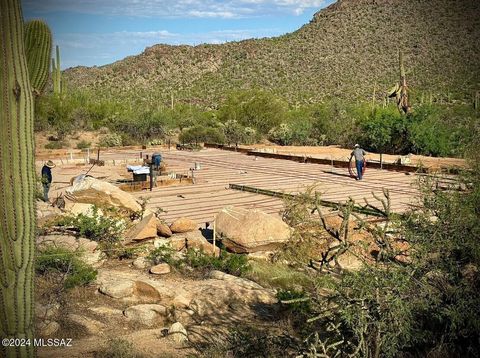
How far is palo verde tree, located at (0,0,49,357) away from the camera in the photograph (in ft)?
10.9

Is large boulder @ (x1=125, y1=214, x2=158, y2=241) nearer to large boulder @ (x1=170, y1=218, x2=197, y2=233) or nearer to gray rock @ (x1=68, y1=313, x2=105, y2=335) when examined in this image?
large boulder @ (x1=170, y1=218, x2=197, y2=233)

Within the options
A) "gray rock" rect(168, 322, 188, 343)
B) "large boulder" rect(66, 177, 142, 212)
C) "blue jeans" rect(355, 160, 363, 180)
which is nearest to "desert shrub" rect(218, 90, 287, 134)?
"blue jeans" rect(355, 160, 363, 180)

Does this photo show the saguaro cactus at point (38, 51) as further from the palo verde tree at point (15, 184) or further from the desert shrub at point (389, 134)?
the desert shrub at point (389, 134)

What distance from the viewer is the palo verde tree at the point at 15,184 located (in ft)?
10.9

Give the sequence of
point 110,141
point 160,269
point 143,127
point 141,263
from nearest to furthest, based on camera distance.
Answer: point 160,269
point 141,263
point 110,141
point 143,127

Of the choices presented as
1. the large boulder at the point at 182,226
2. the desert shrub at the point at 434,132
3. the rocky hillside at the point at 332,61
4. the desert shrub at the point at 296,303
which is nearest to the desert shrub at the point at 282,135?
the desert shrub at the point at 434,132

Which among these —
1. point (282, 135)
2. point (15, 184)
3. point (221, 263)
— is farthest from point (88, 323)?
point (282, 135)

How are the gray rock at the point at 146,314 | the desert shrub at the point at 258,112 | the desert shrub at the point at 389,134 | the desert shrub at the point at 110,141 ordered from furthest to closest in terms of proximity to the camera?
the desert shrub at the point at 258,112
the desert shrub at the point at 110,141
the desert shrub at the point at 389,134
the gray rock at the point at 146,314

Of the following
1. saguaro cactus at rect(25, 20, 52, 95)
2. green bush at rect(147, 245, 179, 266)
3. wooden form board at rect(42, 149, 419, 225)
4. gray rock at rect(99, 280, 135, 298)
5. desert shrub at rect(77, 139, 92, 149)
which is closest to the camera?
saguaro cactus at rect(25, 20, 52, 95)

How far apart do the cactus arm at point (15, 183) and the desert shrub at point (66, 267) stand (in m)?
4.18

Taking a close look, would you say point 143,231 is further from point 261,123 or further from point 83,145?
point 261,123

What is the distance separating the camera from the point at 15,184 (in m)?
3.37

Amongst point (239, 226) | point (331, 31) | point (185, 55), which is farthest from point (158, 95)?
point (239, 226)

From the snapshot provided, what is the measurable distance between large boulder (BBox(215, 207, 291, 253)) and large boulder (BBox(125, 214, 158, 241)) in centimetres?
107
